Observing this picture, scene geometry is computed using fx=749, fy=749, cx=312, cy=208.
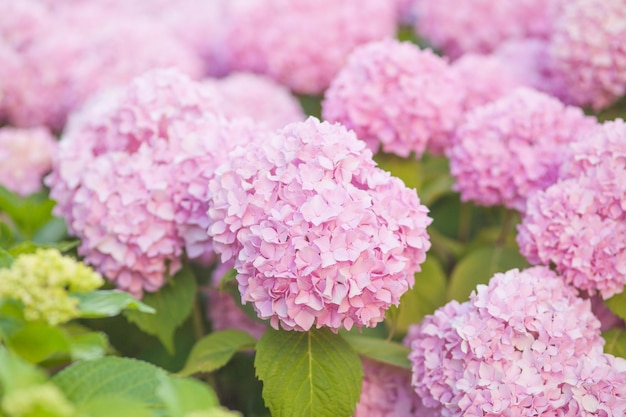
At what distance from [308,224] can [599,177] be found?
1.89 ft

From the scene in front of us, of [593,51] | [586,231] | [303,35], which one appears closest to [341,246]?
[586,231]

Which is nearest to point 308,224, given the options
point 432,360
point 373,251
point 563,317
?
point 373,251

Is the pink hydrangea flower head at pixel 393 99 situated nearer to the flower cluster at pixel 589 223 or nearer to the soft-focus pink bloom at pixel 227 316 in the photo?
the flower cluster at pixel 589 223

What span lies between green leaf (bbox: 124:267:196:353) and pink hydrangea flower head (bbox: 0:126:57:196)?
87 cm

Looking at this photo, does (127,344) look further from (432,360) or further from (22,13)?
(22,13)

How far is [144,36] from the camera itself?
7.98 feet

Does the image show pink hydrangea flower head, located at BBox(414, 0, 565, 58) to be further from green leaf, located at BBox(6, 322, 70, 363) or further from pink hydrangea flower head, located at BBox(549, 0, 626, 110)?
green leaf, located at BBox(6, 322, 70, 363)

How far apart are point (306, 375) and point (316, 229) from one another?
271 mm

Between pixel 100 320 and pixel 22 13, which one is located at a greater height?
pixel 22 13

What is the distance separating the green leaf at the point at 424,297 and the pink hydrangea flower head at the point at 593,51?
2.11 ft

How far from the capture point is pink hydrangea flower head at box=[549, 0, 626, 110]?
6.14 ft

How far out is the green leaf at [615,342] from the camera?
1.40m

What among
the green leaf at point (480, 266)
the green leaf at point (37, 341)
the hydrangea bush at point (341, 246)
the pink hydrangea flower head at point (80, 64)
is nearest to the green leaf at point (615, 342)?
the hydrangea bush at point (341, 246)

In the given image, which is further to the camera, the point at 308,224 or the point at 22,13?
the point at 22,13
